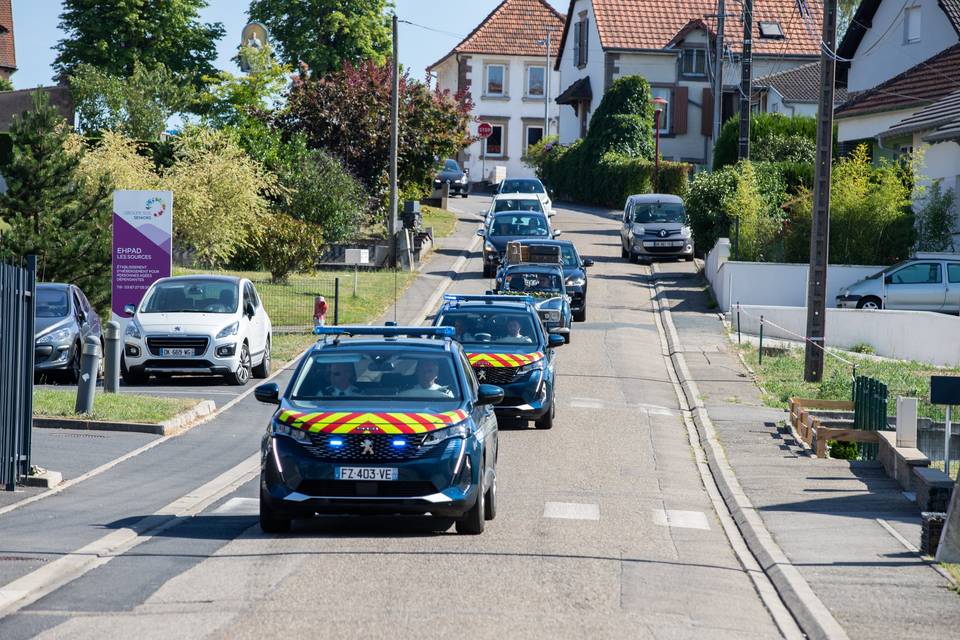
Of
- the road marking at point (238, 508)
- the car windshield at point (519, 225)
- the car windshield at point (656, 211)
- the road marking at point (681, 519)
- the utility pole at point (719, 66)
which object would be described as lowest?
the road marking at point (681, 519)

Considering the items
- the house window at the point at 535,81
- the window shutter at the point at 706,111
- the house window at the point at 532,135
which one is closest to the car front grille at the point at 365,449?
the window shutter at the point at 706,111

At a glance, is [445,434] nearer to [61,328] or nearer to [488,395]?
[488,395]

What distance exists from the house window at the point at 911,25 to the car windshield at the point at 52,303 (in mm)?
31857

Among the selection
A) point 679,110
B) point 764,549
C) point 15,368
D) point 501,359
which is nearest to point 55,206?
point 501,359

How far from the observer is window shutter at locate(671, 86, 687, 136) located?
7238cm

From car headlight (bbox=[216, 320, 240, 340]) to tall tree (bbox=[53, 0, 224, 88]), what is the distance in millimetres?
44184

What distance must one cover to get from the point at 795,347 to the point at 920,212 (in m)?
8.27

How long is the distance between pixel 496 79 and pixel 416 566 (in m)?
79.4

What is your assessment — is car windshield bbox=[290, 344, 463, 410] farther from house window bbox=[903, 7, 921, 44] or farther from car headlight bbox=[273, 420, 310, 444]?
house window bbox=[903, 7, 921, 44]

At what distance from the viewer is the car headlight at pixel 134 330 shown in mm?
24141

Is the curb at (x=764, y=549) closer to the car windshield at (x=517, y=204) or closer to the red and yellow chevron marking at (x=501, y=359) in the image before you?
the red and yellow chevron marking at (x=501, y=359)

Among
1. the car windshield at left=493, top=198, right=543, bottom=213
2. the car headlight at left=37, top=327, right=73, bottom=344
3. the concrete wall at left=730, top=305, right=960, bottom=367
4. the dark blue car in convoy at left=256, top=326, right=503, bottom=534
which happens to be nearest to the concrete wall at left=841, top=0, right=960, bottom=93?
the car windshield at left=493, top=198, right=543, bottom=213

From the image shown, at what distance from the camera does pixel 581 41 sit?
77250 mm

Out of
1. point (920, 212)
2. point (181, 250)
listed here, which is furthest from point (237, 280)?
point (920, 212)
